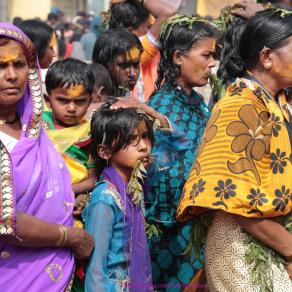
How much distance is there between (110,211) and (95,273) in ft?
0.93

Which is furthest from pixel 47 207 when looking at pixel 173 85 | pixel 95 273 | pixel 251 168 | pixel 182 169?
pixel 173 85

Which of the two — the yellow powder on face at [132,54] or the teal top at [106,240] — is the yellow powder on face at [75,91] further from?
the yellow powder on face at [132,54]

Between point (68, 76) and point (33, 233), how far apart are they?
1.25 metres

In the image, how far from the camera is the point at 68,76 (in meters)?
3.85

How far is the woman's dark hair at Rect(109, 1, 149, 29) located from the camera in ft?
20.2

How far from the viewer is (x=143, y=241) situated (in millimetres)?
3326

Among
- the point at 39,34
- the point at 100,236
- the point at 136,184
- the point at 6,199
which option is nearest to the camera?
the point at 6,199

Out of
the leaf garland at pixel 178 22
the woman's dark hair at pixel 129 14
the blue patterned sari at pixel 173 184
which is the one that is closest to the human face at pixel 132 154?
the blue patterned sari at pixel 173 184

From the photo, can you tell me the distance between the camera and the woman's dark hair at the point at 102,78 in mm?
4559

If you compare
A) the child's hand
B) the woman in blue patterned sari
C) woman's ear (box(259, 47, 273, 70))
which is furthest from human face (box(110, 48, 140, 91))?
woman's ear (box(259, 47, 273, 70))

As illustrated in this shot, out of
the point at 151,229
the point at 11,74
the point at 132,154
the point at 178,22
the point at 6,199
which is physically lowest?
the point at 151,229

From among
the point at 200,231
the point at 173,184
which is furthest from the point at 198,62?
the point at 200,231

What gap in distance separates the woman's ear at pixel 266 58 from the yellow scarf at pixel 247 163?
0.14 meters

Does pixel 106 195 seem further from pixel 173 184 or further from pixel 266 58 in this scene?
pixel 266 58
